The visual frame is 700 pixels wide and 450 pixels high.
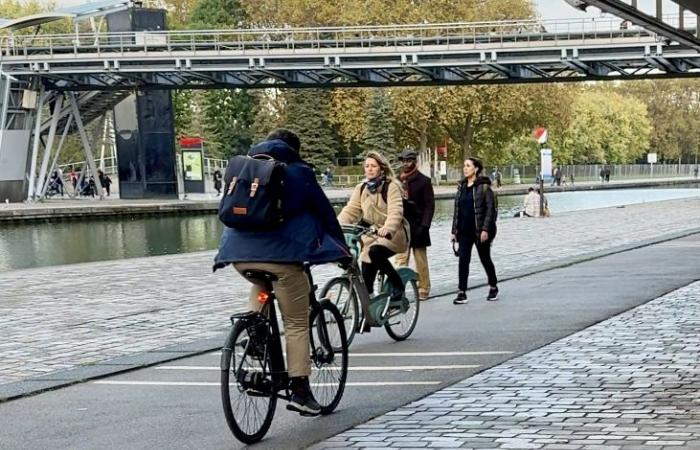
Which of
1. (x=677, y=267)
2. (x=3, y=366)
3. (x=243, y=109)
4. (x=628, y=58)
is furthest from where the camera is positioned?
(x=243, y=109)

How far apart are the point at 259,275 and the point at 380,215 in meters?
4.38

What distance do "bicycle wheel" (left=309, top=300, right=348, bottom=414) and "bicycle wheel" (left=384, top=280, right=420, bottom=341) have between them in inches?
115

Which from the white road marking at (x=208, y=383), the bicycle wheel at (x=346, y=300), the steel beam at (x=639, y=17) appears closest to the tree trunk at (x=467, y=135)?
the steel beam at (x=639, y=17)

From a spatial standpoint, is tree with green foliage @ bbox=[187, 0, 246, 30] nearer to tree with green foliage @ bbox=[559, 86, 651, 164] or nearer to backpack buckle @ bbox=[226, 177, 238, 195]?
tree with green foliage @ bbox=[559, 86, 651, 164]

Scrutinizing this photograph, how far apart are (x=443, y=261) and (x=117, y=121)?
4800 cm

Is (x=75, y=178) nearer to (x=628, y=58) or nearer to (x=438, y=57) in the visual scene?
(x=438, y=57)

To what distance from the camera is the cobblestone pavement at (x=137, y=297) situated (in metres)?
11.2

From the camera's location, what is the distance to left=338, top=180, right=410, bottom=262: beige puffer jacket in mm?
10969

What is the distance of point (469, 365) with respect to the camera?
944 centimetres

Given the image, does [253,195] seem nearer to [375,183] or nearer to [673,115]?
[375,183]

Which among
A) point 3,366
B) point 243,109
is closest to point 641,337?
point 3,366

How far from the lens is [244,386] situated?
679 centimetres

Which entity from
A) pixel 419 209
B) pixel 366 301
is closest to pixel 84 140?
pixel 419 209

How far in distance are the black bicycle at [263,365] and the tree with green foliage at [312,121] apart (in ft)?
243
